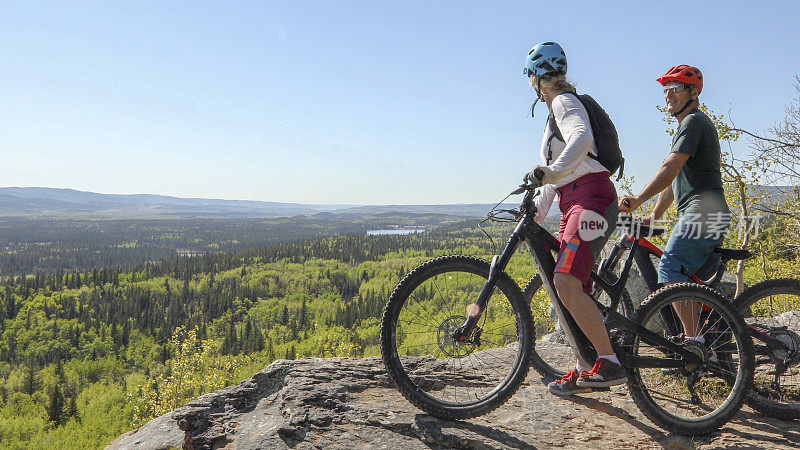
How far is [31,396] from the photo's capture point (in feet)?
322

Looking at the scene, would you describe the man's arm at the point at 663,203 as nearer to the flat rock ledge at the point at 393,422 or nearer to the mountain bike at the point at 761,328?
the mountain bike at the point at 761,328

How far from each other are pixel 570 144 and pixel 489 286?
1373mm

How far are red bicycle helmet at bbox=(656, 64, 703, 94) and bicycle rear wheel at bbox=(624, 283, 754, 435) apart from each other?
7.06 ft

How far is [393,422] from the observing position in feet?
12.9

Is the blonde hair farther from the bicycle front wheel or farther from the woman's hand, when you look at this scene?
the bicycle front wheel

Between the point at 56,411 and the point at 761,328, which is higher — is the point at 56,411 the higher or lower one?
the lower one

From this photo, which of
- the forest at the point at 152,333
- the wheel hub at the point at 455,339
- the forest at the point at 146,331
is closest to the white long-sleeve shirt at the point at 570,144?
the wheel hub at the point at 455,339

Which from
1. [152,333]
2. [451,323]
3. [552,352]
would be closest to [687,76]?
[451,323]

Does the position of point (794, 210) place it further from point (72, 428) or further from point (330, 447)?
point (72, 428)

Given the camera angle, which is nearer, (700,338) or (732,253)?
(700,338)

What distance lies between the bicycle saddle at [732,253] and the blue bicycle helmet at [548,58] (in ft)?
8.52

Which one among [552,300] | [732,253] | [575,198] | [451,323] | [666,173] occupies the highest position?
[666,173]

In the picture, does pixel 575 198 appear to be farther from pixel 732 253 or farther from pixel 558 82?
pixel 732 253

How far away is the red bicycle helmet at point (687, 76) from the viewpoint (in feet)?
15.3
